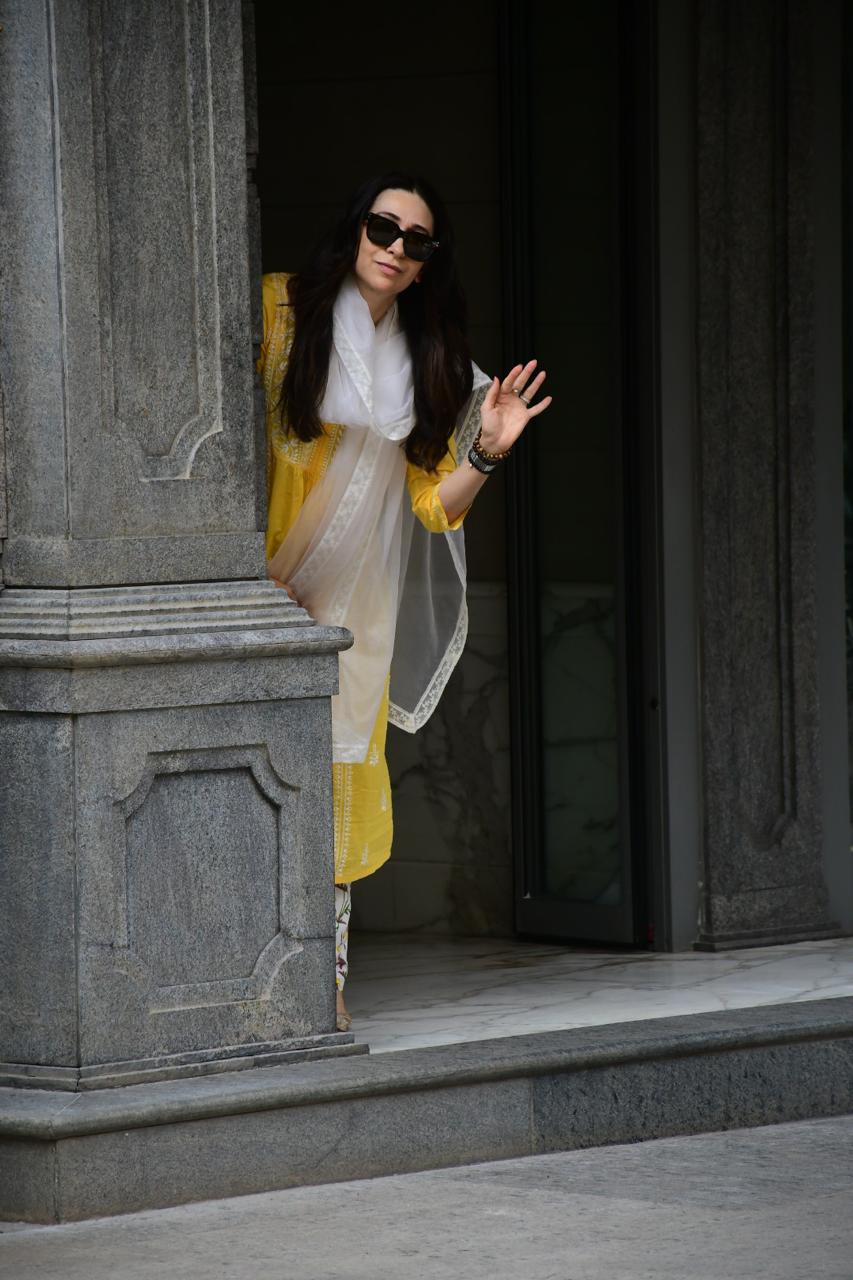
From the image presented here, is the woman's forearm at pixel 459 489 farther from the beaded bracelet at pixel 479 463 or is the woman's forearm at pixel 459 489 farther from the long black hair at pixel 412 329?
the long black hair at pixel 412 329

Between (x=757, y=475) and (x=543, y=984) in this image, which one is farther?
(x=757, y=475)

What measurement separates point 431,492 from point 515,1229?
1.76 m

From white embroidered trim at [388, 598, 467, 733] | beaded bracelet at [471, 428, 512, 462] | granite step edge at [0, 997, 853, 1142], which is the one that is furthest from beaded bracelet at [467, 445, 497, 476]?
granite step edge at [0, 997, 853, 1142]

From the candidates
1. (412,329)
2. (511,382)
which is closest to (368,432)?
(412,329)

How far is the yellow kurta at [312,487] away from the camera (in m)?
6.29

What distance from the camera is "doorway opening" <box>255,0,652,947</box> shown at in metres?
7.71

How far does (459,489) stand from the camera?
20.5 ft

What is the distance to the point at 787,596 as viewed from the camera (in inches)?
310

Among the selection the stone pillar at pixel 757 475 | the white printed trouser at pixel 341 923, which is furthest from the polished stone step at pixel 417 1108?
the stone pillar at pixel 757 475

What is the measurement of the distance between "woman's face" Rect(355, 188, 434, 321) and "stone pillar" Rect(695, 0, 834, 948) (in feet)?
5.26

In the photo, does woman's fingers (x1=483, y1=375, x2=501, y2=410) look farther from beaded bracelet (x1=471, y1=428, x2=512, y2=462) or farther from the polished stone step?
the polished stone step

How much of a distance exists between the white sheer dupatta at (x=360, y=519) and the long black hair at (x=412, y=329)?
0.04 meters

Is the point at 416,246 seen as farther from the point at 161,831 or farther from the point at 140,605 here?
the point at 161,831

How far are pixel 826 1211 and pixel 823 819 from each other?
243 centimetres
